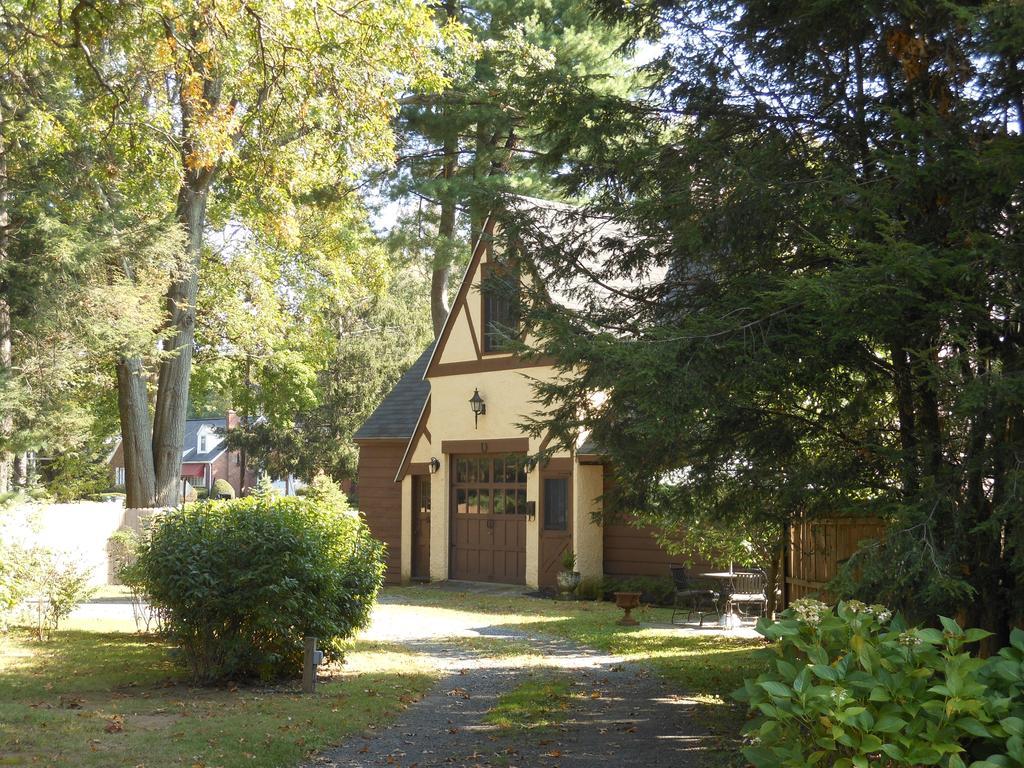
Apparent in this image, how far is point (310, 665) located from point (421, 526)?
14.3 metres

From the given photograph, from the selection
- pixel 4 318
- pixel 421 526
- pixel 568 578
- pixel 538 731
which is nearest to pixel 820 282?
pixel 538 731

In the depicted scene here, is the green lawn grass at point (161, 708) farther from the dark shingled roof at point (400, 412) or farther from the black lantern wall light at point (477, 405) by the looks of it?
the dark shingled roof at point (400, 412)

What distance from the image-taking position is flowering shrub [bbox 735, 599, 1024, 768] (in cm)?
452

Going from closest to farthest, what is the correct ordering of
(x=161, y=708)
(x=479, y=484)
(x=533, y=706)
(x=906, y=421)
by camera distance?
(x=906, y=421)
(x=161, y=708)
(x=533, y=706)
(x=479, y=484)

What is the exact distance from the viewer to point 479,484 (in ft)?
74.3

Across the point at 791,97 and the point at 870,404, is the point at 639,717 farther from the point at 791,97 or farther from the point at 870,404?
the point at 791,97

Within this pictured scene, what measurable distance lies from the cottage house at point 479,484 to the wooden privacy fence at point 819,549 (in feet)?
25.8

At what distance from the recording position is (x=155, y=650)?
12.8 metres

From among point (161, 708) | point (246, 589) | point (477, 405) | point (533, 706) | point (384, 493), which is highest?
point (477, 405)

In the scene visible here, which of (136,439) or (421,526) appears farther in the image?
(421,526)

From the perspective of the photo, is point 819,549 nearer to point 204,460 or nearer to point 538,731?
point 538,731

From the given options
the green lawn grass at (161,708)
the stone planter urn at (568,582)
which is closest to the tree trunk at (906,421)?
the green lawn grass at (161,708)

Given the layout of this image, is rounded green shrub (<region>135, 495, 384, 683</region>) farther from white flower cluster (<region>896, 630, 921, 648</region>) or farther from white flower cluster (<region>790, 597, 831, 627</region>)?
white flower cluster (<region>896, 630, 921, 648</region>)

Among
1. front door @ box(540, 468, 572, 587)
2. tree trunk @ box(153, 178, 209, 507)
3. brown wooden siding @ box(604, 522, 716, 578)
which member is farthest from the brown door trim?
tree trunk @ box(153, 178, 209, 507)
